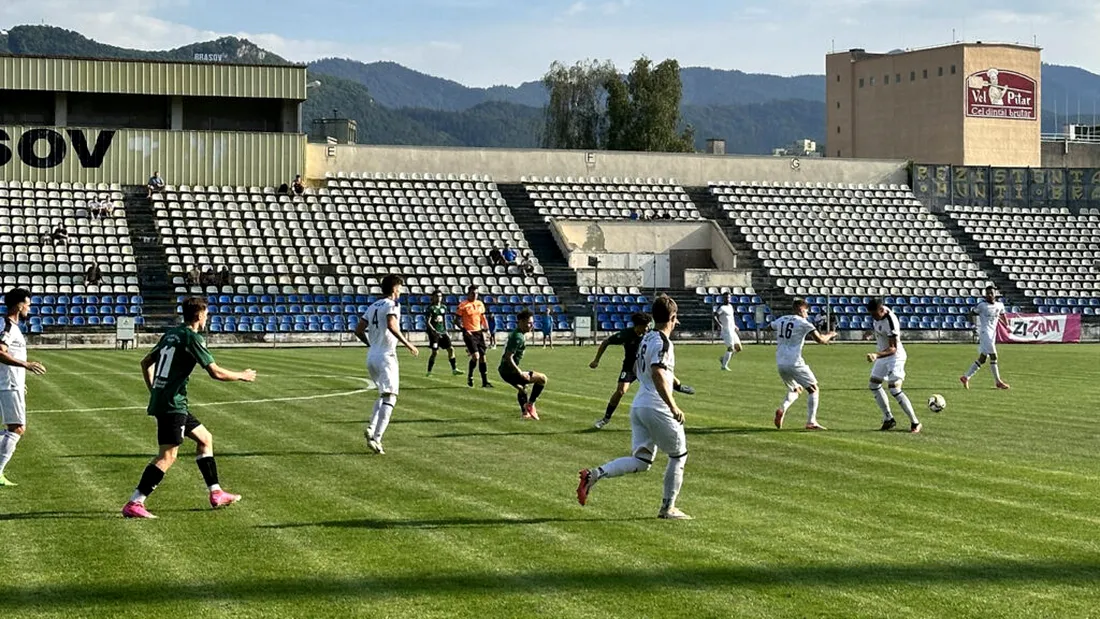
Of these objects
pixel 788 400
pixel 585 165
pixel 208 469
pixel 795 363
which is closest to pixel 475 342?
pixel 788 400

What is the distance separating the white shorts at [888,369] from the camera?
826 inches

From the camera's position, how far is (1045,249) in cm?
6956

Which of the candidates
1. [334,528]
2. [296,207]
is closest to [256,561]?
[334,528]

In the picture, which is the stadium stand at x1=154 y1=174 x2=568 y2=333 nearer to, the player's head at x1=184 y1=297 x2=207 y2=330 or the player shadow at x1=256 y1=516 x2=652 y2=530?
the player's head at x1=184 y1=297 x2=207 y2=330

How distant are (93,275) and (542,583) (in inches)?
1900

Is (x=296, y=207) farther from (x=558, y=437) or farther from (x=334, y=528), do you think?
(x=334, y=528)

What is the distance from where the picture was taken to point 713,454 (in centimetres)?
1764

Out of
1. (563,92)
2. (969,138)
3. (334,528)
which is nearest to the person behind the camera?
(334,528)

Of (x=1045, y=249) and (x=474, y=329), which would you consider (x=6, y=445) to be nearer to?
(x=474, y=329)

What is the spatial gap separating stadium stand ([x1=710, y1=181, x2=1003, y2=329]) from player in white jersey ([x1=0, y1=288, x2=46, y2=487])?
48.4 m

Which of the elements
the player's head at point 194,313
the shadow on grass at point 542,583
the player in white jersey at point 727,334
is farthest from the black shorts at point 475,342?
the shadow on grass at point 542,583

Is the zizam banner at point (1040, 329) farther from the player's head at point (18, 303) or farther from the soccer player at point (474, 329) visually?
the player's head at point (18, 303)

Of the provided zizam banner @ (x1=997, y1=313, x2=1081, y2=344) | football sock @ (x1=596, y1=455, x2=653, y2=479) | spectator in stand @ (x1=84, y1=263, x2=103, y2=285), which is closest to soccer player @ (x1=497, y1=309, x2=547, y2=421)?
football sock @ (x1=596, y1=455, x2=653, y2=479)

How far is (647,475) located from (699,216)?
53471 millimetres
